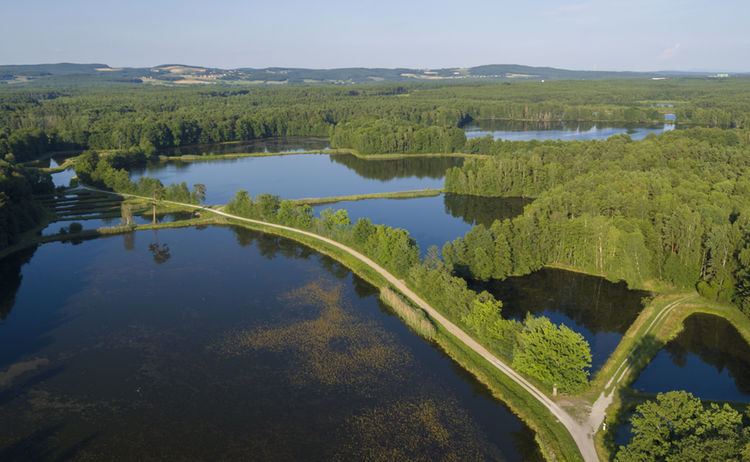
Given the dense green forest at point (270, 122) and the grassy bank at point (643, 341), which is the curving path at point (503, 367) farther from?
the dense green forest at point (270, 122)

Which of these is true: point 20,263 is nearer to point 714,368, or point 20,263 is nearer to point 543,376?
point 543,376

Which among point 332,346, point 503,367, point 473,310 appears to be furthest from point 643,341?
point 332,346

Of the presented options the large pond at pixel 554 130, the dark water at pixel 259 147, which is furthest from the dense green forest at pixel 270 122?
the large pond at pixel 554 130

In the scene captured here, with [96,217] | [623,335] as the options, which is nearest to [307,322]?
[623,335]

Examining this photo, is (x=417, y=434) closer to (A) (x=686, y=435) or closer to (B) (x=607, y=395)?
(B) (x=607, y=395)

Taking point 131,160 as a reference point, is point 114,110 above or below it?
above

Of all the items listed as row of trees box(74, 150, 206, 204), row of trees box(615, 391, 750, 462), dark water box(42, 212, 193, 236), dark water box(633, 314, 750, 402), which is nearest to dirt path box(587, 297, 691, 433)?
dark water box(633, 314, 750, 402)

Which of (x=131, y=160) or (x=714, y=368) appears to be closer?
(x=714, y=368)
